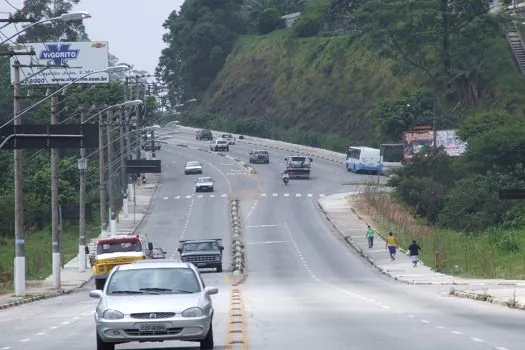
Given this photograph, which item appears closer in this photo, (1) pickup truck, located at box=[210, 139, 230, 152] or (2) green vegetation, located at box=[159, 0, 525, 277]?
(2) green vegetation, located at box=[159, 0, 525, 277]

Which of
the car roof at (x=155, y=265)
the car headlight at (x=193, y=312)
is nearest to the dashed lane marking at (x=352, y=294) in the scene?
the car headlight at (x=193, y=312)

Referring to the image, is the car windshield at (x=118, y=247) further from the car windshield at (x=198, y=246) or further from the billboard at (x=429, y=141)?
the billboard at (x=429, y=141)

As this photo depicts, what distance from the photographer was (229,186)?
12000cm

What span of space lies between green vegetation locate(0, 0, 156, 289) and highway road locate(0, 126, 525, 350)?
5.72 m

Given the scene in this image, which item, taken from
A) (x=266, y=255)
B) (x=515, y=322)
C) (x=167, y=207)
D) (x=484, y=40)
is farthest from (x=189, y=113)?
(x=515, y=322)

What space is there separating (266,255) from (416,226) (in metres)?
16.5

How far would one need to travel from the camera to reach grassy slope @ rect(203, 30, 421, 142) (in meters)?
162

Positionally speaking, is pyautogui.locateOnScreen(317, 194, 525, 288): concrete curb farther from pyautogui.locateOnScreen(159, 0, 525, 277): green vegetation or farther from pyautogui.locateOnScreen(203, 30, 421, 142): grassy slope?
pyautogui.locateOnScreen(203, 30, 421, 142): grassy slope

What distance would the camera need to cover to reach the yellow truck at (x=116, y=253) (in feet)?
173

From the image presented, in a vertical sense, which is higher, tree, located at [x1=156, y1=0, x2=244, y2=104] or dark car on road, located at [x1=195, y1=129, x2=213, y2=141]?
tree, located at [x1=156, y1=0, x2=244, y2=104]

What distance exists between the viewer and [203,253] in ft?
218

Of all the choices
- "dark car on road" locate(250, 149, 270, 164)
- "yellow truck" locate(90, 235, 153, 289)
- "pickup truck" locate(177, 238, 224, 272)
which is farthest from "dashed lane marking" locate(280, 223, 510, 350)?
"dark car on road" locate(250, 149, 270, 164)

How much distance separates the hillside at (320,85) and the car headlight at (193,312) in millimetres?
121647

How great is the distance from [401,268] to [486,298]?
26.3 metres
